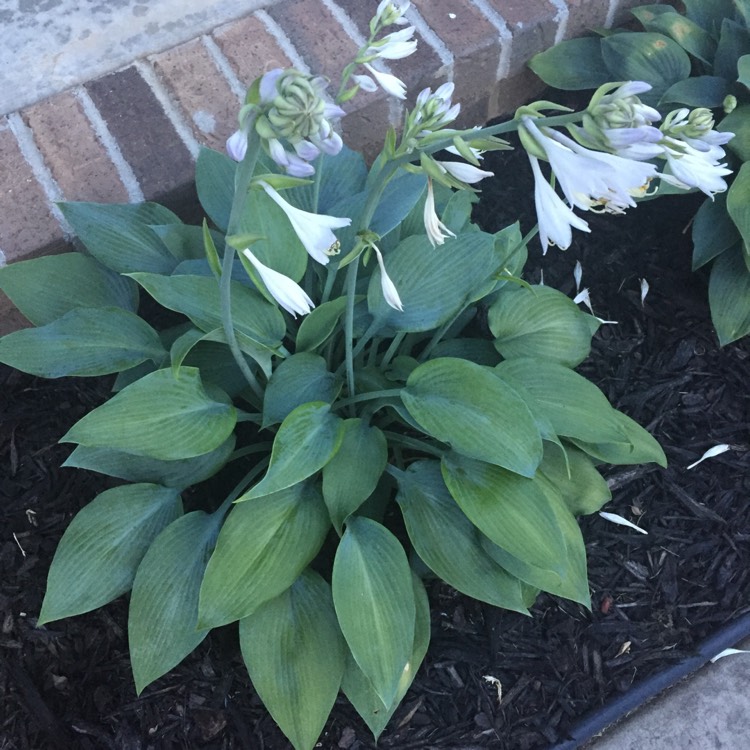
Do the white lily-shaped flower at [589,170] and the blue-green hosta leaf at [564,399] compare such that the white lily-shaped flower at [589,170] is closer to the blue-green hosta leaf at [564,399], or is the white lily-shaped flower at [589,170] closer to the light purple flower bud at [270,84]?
the light purple flower bud at [270,84]

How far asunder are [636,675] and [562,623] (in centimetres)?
16

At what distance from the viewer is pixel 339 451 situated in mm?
1153

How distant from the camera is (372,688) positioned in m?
1.18

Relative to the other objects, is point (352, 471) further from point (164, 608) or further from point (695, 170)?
point (695, 170)

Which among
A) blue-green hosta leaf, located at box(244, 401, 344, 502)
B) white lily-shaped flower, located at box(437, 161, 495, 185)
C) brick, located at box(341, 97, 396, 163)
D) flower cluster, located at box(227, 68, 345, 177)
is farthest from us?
brick, located at box(341, 97, 396, 163)

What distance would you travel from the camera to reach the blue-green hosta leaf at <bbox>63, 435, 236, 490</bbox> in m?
1.20

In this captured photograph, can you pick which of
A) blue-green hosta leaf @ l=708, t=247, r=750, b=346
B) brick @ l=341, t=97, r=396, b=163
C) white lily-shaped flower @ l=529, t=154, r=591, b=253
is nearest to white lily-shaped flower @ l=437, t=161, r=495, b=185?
white lily-shaped flower @ l=529, t=154, r=591, b=253

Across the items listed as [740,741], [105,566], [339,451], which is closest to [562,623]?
[740,741]

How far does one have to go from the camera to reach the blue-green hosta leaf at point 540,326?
1.36 m

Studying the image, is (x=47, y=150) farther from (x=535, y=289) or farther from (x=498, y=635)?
(x=498, y=635)

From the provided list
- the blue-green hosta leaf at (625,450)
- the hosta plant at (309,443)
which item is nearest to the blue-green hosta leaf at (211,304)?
the hosta plant at (309,443)

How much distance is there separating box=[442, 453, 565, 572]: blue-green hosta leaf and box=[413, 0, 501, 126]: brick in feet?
2.87

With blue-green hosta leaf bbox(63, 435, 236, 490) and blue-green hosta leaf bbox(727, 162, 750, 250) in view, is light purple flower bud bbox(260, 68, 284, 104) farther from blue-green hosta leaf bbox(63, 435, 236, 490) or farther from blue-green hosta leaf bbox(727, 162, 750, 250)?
blue-green hosta leaf bbox(727, 162, 750, 250)

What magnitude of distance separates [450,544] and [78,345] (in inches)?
26.1
